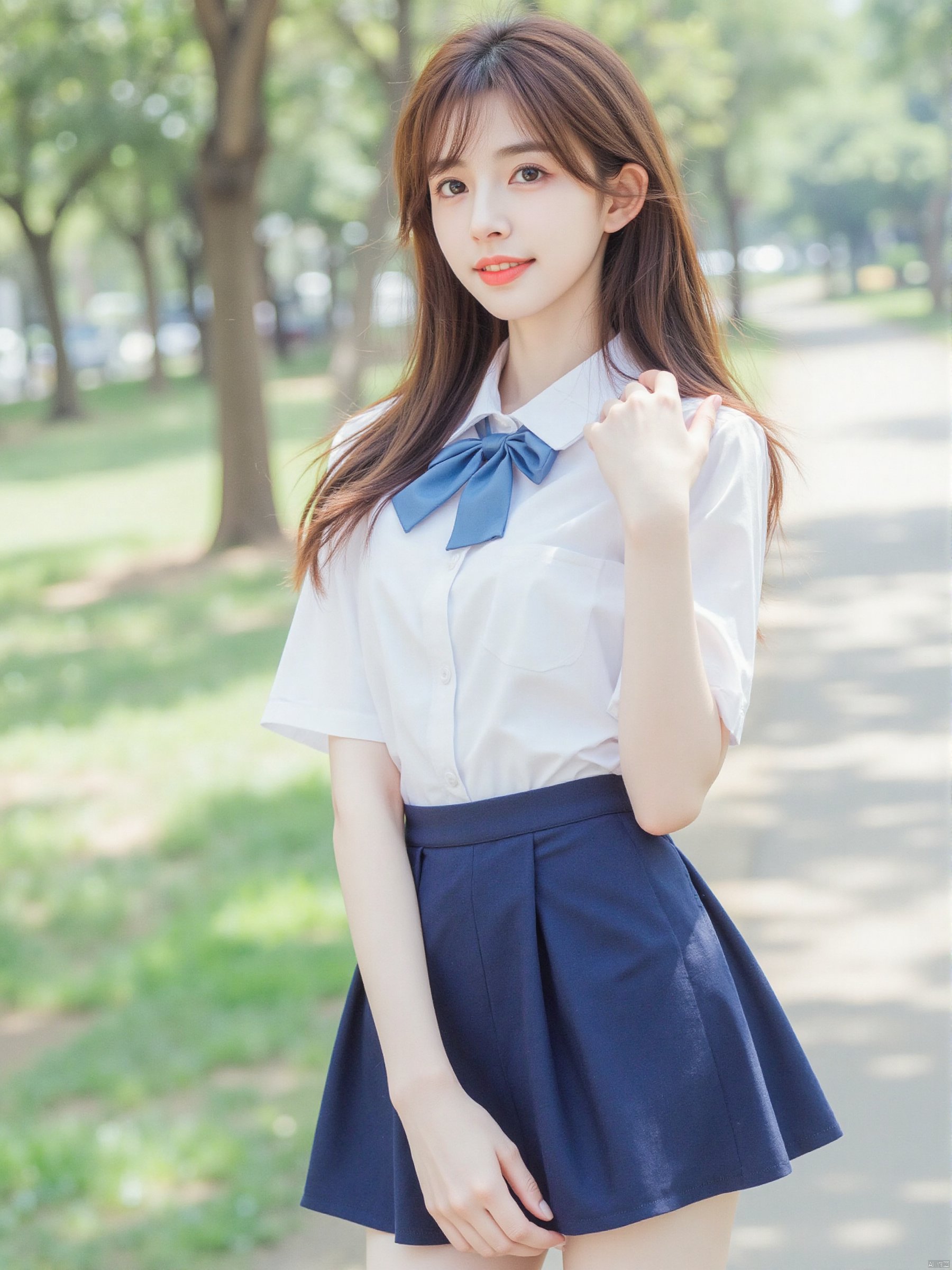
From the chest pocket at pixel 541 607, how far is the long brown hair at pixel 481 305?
25cm

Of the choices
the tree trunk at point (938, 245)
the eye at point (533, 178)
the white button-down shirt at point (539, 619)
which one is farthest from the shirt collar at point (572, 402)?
the tree trunk at point (938, 245)

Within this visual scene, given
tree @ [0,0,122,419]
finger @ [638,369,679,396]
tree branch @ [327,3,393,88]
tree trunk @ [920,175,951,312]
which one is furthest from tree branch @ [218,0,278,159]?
tree trunk @ [920,175,951,312]

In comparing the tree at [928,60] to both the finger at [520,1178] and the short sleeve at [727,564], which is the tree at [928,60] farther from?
the finger at [520,1178]

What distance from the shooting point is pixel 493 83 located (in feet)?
5.52

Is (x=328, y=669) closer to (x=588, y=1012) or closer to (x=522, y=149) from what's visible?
(x=588, y=1012)

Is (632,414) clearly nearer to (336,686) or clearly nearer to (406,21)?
(336,686)

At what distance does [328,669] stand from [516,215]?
0.60 metres

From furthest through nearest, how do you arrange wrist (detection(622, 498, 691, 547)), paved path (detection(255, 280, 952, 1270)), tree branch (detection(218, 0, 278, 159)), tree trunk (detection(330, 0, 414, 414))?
1. tree trunk (detection(330, 0, 414, 414))
2. tree branch (detection(218, 0, 278, 159))
3. paved path (detection(255, 280, 952, 1270))
4. wrist (detection(622, 498, 691, 547))

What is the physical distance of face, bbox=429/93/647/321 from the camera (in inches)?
66.1

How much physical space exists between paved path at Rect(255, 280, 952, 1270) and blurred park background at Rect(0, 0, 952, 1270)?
1 cm

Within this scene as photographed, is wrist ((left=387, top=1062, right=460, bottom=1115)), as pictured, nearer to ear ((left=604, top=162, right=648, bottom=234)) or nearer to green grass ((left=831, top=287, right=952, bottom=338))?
ear ((left=604, top=162, right=648, bottom=234))

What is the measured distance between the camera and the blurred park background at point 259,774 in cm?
330

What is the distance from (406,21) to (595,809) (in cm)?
1098

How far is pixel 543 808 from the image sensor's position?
1.65m
